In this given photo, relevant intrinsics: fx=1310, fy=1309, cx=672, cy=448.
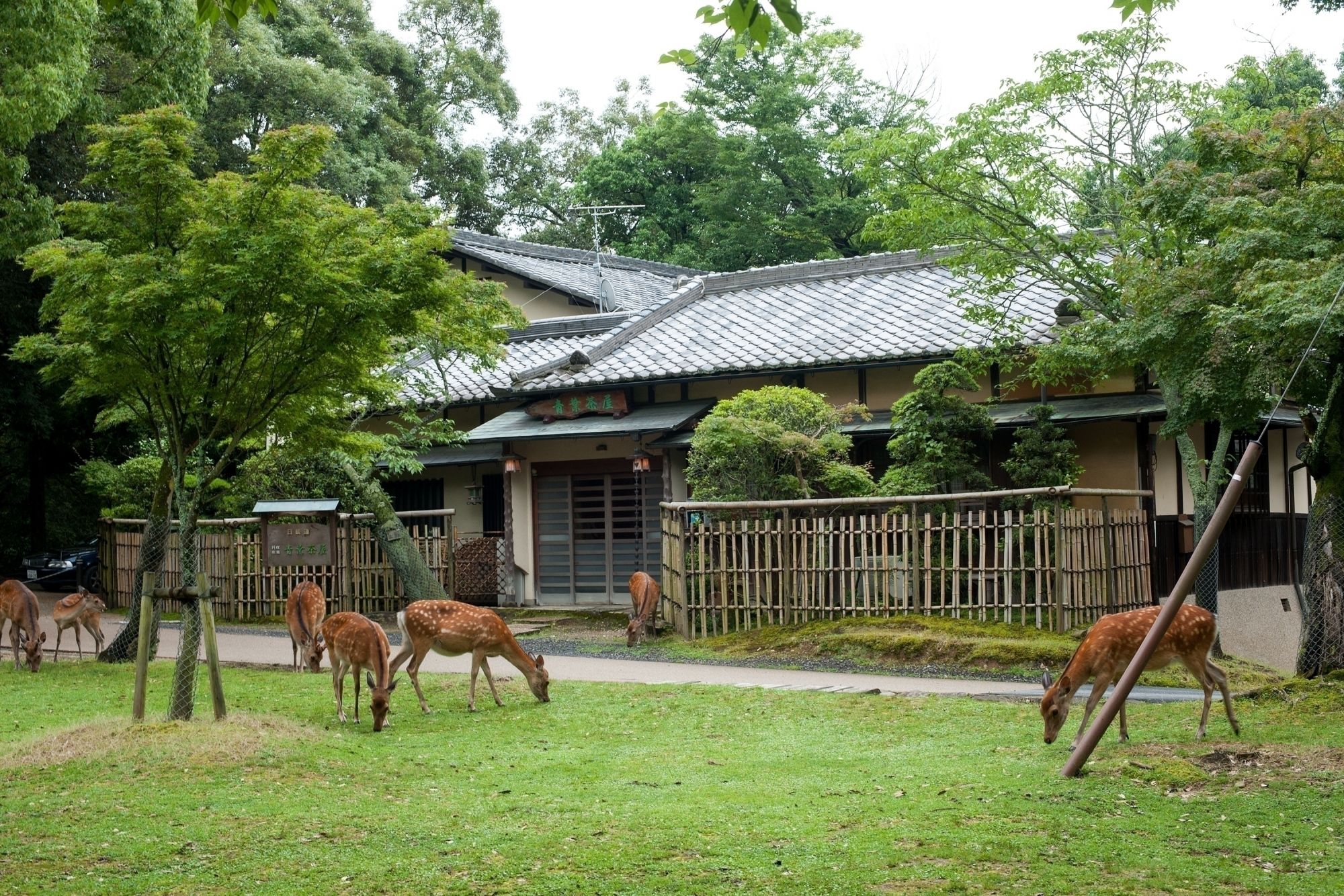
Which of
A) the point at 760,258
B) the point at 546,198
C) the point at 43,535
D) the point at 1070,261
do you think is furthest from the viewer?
the point at 546,198

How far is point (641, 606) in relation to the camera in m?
17.6

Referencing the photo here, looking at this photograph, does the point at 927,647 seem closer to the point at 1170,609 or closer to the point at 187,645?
the point at 1170,609

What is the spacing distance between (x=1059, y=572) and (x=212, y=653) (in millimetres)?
9495

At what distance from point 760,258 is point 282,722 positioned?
90.9 feet

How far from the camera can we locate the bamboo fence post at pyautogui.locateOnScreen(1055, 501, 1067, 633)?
15188 millimetres

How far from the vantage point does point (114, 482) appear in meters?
24.5

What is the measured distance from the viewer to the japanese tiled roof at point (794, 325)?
66.0ft

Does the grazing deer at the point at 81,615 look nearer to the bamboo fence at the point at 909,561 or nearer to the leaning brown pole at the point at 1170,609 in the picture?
the bamboo fence at the point at 909,561

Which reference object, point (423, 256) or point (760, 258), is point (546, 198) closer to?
point (760, 258)

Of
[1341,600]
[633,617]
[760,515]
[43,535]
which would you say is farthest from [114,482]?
[1341,600]

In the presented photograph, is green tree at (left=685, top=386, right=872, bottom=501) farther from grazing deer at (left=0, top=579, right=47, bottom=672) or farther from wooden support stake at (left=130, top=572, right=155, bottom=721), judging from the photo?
wooden support stake at (left=130, top=572, right=155, bottom=721)

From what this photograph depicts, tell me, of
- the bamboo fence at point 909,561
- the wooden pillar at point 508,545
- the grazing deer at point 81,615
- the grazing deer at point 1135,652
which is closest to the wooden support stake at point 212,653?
the grazing deer at point 81,615

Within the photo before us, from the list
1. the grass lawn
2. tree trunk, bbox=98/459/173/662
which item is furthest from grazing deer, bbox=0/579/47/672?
the grass lawn

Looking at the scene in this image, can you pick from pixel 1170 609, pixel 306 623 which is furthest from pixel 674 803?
pixel 306 623
